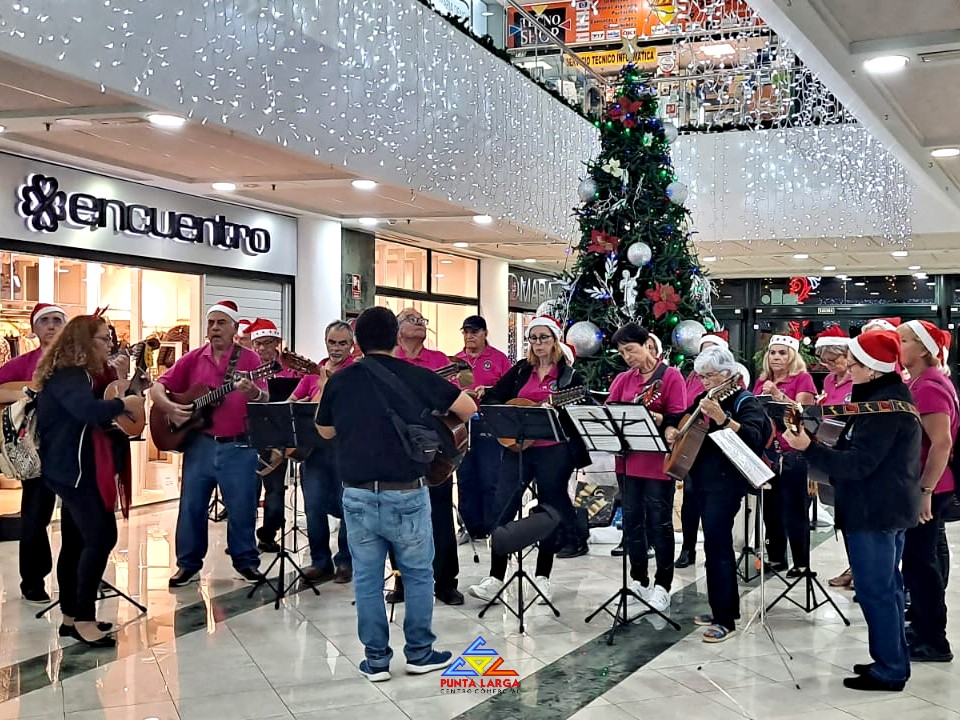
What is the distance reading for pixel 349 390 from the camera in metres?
4.47

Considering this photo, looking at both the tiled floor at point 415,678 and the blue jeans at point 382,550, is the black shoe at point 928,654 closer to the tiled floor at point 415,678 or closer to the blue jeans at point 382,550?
the tiled floor at point 415,678

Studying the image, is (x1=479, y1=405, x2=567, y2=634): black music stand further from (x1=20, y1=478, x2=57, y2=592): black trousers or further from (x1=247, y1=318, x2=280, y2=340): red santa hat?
(x1=20, y1=478, x2=57, y2=592): black trousers

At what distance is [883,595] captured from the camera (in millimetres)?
4379

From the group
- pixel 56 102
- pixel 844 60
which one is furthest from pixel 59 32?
pixel 844 60

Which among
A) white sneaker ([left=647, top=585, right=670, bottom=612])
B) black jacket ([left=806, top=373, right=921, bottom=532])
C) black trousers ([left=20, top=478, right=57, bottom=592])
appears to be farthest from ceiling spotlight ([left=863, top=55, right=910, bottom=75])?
black trousers ([left=20, top=478, right=57, bottom=592])

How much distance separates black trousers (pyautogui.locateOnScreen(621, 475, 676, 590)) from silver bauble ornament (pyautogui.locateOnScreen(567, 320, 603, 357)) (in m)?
2.32

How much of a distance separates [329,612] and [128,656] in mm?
1199

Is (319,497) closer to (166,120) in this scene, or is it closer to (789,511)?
(166,120)

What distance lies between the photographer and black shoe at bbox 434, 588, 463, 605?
5.97 m

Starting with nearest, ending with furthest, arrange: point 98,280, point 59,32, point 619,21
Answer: point 59,32
point 98,280
point 619,21

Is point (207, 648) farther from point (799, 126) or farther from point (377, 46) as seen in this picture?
point (799, 126)

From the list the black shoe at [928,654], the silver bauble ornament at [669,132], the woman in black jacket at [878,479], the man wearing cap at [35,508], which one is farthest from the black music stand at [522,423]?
the silver bauble ornament at [669,132]

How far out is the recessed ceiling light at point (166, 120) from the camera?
251 inches

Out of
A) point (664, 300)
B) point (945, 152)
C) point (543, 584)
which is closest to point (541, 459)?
point (543, 584)
